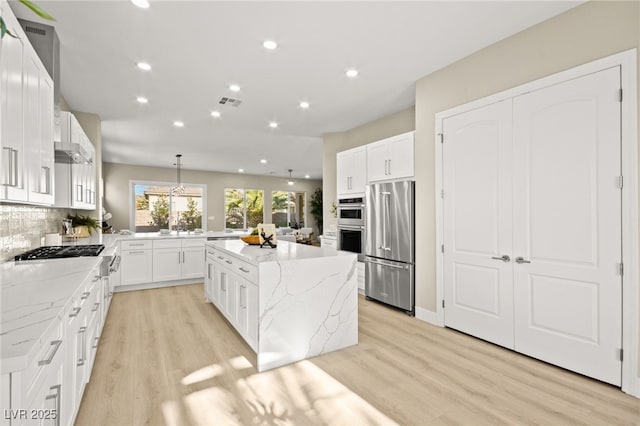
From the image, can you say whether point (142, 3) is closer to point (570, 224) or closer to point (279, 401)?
point (279, 401)

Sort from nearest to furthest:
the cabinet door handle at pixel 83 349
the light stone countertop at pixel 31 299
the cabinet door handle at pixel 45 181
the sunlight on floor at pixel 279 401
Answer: the light stone countertop at pixel 31 299, the cabinet door handle at pixel 83 349, the sunlight on floor at pixel 279 401, the cabinet door handle at pixel 45 181

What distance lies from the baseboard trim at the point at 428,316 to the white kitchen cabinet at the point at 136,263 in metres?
4.29

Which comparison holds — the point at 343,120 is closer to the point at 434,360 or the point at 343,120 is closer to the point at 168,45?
the point at 168,45

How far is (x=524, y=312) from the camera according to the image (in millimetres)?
2717

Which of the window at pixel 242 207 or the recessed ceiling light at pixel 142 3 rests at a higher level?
the recessed ceiling light at pixel 142 3

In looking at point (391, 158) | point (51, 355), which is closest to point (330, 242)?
point (391, 158)

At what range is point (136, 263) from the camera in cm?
512

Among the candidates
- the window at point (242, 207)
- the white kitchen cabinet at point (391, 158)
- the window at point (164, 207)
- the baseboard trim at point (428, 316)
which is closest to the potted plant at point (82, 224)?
the white kitchen cabinet at point (391, 158)

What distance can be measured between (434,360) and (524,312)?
0.90 m

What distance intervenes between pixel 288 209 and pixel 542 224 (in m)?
10.7

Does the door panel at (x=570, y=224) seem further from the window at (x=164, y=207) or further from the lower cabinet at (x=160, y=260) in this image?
the window at (x=164, y=207)

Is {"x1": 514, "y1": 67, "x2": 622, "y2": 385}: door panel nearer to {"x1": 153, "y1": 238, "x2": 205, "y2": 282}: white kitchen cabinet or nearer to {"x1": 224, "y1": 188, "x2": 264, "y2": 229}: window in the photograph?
{"x1": 153, "y1": 238, "x2": 205, "y2": 282}: white kitchen cabinet

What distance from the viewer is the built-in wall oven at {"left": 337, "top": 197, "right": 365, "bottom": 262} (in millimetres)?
4734

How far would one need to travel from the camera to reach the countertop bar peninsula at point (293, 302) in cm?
250
